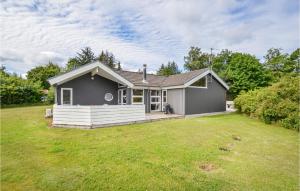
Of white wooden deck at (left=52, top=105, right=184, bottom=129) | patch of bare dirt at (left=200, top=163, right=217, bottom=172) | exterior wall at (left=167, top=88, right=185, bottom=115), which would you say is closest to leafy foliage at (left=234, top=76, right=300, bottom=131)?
exterior wall at (left=167, top=88, right=185, bottom=115)

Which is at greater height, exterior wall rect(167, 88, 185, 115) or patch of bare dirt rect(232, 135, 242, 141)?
exterior wall rect(167, 88, 185, 115)

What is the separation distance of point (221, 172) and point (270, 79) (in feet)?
95.1

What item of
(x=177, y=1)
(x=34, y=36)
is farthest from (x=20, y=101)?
(x=177, y=1)

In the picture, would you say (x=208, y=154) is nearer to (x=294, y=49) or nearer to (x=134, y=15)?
(x=134, y=15)

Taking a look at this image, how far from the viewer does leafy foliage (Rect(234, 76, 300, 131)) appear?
12422mm

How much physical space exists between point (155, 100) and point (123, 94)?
336 centimetres

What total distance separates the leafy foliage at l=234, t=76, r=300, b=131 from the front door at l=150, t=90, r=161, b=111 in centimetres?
754

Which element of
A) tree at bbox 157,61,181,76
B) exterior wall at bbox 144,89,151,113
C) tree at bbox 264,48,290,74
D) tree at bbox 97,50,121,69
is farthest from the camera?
tree at bbox 157,61,181,76

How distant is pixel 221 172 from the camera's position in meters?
5.11

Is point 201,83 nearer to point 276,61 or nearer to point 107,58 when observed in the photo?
point 276,61

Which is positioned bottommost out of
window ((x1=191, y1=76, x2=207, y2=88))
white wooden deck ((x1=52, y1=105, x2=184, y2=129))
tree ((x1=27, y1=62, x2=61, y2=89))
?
white wooden deck ((x1=52, y1=105, x2=184, y2=129))

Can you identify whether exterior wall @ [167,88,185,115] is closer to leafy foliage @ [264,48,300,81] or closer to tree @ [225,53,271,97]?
tree @ [225,53,271,97]

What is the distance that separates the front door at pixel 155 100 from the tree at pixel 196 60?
78.2 feet

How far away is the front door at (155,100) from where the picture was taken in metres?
17.1
